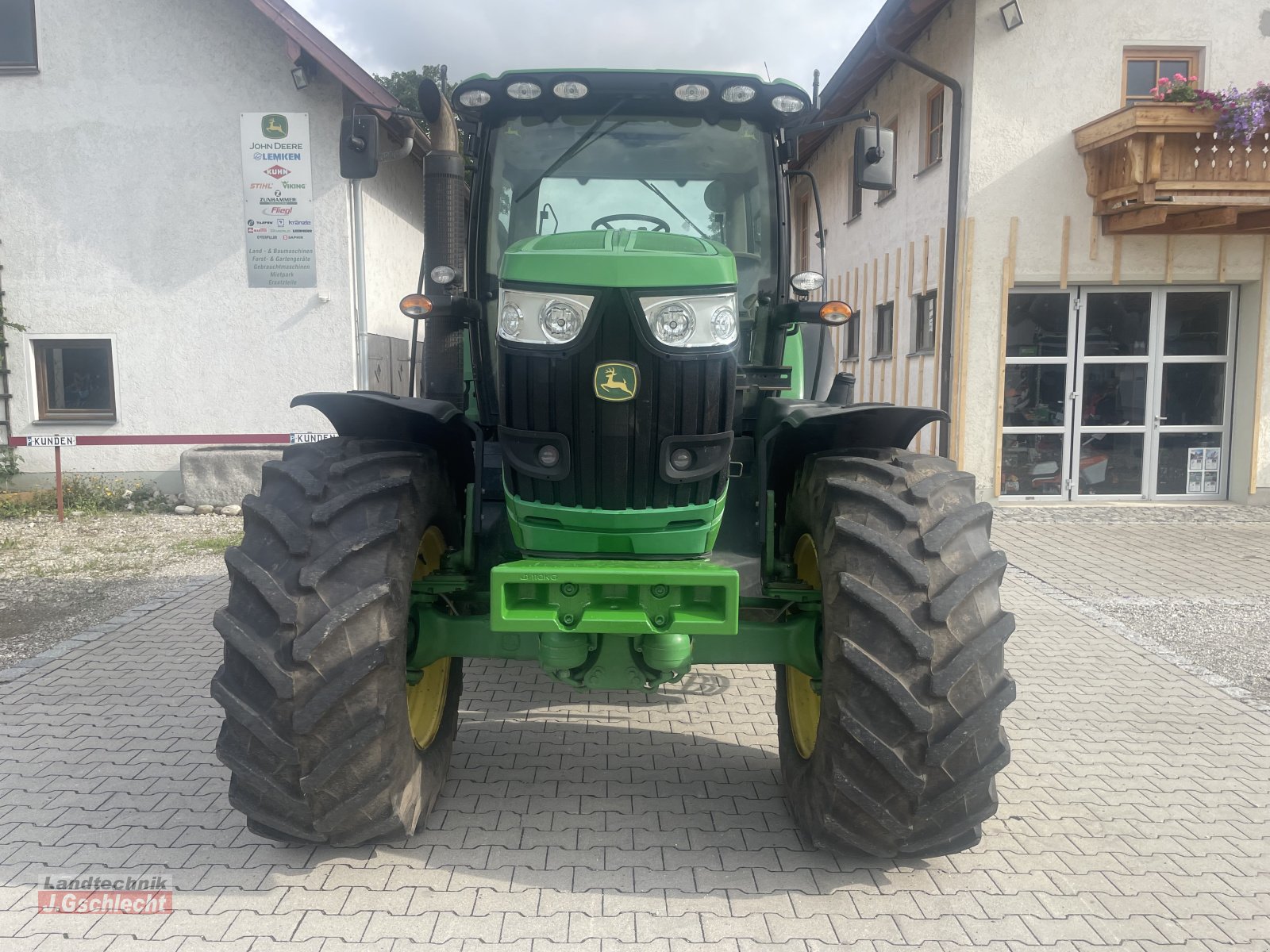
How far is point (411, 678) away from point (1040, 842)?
2132 millimetres

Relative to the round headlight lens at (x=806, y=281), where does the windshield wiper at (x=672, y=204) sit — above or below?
above

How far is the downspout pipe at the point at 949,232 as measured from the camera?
10.5 metres

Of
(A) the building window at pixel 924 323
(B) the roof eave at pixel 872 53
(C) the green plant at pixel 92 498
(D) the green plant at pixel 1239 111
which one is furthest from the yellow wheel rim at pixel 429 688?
(A) the building window at pixel 924 323

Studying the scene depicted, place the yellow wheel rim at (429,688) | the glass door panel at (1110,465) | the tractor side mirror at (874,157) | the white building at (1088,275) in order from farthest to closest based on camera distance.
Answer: the glass door panel at (1110,465)
the white building at (1088,275)
the tractor side mirror at (874,157)
the yellow wheel rim at (429,688)

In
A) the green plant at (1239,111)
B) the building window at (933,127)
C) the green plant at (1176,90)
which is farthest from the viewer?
the building window at (933,127)

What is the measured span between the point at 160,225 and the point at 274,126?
1.57m

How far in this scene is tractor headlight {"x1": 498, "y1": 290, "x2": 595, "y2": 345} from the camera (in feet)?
8.59

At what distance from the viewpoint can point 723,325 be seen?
2.69 metres

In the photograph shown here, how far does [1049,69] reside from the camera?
1014cm

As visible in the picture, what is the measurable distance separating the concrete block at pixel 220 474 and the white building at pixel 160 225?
0.56m

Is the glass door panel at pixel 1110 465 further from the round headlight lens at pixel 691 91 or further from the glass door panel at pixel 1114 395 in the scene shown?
the round headlight lens at pixel 691 91

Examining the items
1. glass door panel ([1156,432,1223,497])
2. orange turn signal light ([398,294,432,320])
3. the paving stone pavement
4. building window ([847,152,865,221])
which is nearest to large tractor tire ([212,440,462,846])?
the paving stone pavement

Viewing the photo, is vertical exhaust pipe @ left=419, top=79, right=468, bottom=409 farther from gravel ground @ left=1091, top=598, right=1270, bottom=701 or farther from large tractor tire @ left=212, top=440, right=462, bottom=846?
gravel ground @ left=1091, top=598, right=1270, bottom=701

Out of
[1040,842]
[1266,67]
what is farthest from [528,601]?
[1266,67]
